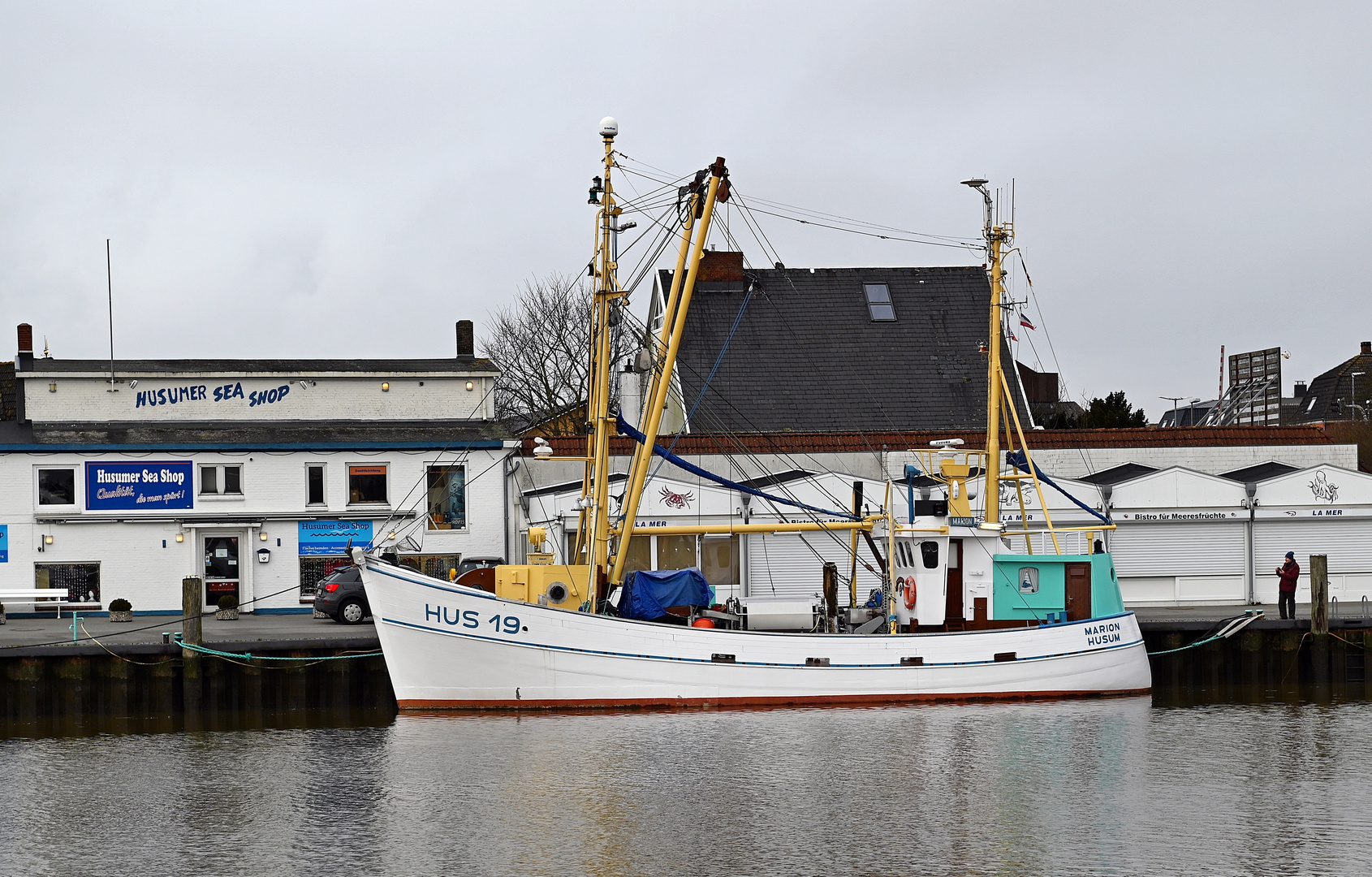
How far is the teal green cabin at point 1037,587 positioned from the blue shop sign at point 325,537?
15984mm

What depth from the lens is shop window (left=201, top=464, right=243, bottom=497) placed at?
36.1 m

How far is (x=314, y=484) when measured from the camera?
36531 mm

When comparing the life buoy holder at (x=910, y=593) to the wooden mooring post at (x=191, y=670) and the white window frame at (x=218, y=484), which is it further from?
the white window frame at (x=218, y=484)

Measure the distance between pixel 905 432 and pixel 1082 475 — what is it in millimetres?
4641

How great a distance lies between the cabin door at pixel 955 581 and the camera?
89.6 feet

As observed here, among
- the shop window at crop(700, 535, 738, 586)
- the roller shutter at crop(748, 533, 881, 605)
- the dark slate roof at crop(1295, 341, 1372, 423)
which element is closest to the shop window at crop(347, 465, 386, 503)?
the shop window at crop(700, 535, 738, 586)

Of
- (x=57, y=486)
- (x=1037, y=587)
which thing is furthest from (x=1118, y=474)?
(x=57, y=486)

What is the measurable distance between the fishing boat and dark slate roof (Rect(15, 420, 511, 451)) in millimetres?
10084

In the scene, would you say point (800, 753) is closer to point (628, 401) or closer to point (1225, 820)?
point (1225, 820)

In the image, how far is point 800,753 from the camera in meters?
21.9

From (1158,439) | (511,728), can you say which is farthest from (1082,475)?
(511,728)

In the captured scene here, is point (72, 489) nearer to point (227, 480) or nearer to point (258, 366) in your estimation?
point (227, 480)

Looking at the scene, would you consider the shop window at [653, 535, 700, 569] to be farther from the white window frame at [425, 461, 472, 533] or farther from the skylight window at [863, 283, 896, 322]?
the skylight window at [863, 283, 896, 322]

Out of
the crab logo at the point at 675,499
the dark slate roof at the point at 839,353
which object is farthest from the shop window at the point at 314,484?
the dark slate roof at the point at 839,353
